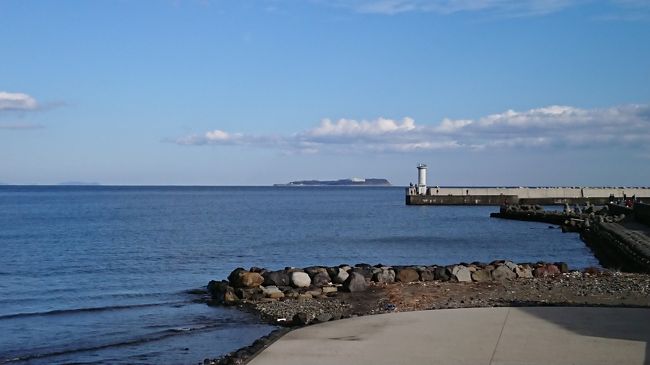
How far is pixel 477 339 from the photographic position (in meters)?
10.3

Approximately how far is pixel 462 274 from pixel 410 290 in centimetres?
185

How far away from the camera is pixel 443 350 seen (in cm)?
973

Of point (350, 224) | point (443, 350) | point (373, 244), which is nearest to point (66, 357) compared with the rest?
point (443, 350)

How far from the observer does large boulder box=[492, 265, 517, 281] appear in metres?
18.7

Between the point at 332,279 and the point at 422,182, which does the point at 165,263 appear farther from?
the point at 422,182

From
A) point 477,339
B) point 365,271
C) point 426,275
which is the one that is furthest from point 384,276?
point 477,339

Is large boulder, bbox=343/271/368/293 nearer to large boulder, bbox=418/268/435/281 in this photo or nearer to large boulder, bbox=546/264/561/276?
large boulder, bbox=418/268/435/281

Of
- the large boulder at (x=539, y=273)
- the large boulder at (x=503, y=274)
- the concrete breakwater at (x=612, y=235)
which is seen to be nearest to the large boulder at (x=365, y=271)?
the large boulder at (x=503, y=274)

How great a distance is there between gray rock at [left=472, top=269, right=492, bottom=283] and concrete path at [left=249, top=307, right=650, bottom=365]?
5.86m

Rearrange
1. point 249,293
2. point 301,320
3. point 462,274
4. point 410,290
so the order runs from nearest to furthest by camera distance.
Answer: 1. point 301,320
2. point 410,290
3. point 249,293
4. point 462,274

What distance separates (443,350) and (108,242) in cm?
3393

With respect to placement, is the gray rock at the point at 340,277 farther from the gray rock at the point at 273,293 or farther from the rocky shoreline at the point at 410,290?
the gray rock at the point at 273,293

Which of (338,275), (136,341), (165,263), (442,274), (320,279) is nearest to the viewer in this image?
(136,341)

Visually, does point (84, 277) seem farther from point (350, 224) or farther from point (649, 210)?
point (350, 224)
